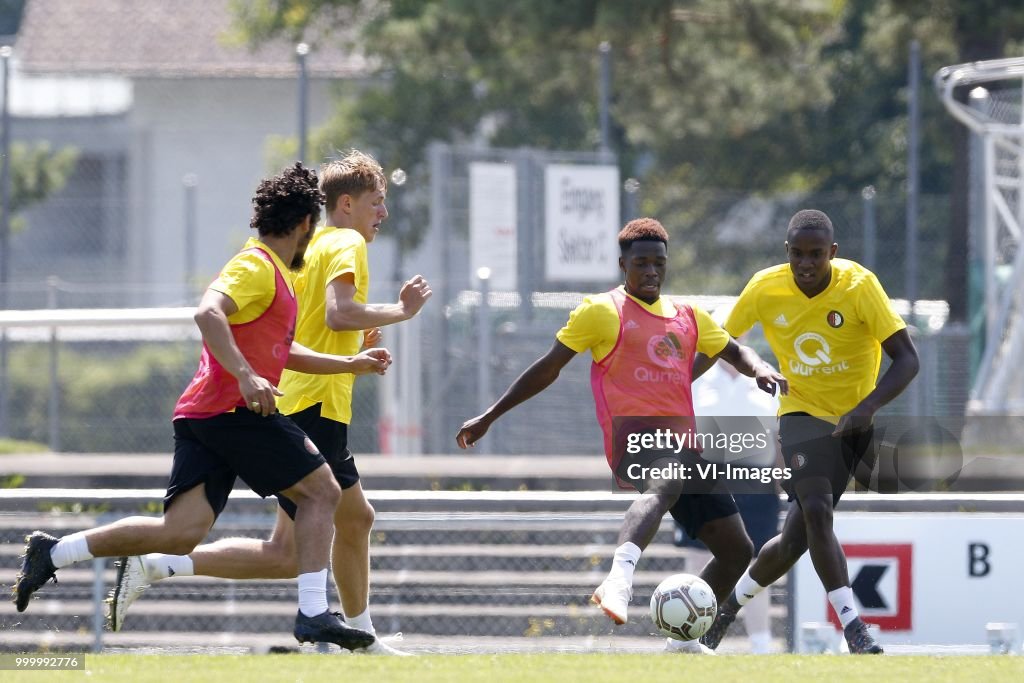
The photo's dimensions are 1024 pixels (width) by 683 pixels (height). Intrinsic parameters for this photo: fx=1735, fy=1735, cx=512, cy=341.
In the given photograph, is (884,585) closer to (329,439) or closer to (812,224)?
(812,224)

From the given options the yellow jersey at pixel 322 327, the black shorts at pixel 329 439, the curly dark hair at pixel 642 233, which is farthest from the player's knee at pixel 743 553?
the yellow jersey at pixel 322 327

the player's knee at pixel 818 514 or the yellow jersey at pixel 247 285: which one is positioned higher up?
the yellow jersey at pixel 247 285

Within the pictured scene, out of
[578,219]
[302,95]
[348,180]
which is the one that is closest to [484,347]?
[578,219]

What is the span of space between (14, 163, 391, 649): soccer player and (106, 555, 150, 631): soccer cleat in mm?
469

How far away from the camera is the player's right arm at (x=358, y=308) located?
22.8 feet

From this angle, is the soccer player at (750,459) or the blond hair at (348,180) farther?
the soccer player at (750,459)

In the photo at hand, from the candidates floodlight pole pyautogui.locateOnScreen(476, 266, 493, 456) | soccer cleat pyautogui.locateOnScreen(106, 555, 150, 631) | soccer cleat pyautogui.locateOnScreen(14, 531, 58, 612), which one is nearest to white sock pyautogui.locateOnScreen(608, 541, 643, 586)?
soccer cleat pyautogui.locateOnScreen(106, 555, 150, 631)

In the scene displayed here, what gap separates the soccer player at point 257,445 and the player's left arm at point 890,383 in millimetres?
2054

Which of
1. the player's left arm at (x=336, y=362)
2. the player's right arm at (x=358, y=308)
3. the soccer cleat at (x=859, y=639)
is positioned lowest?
the soccer cleat at (x=859, y=639)

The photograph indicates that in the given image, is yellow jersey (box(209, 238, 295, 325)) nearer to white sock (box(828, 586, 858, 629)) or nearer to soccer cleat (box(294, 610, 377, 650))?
soccer cleat (box(294, 610, 377, 650))

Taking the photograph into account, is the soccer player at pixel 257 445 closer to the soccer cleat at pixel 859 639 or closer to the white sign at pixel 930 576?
the soccer cleat at pixel 859 639

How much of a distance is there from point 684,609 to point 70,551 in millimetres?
2457

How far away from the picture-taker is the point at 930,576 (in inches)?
328

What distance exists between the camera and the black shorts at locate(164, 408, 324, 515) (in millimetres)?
6625
